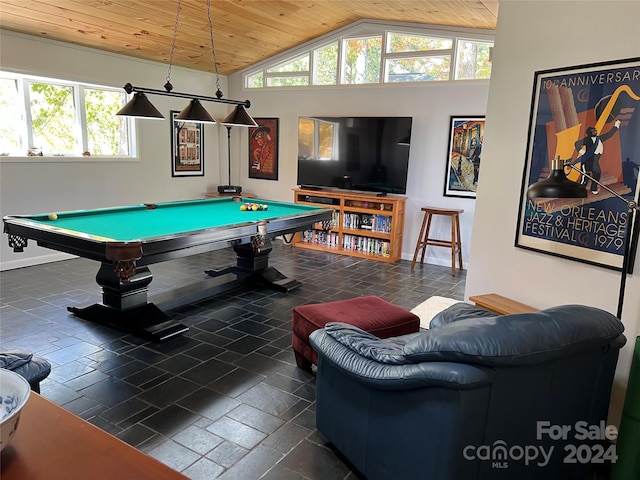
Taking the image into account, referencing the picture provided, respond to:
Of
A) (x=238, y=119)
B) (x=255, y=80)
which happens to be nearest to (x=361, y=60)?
(x=255, y=80)

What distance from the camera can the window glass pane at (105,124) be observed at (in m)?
6.06

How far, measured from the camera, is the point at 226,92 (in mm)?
7852

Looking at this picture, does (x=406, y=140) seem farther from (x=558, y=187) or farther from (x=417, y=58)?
(x=558, y=187)

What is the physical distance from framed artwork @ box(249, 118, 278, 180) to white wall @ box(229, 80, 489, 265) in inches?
11.0

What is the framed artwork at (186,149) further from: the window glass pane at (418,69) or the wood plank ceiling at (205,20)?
the window glass pane at (418,69)

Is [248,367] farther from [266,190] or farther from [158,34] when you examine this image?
[266,190]

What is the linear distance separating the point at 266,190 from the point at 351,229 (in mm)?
1867

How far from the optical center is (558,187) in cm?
199

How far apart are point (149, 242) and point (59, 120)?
12.2ft

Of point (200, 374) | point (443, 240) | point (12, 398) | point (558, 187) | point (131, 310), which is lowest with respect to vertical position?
point (200, 374)

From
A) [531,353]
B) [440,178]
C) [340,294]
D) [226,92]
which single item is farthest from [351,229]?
[531,353]

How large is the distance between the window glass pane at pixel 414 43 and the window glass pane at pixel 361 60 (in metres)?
0.18

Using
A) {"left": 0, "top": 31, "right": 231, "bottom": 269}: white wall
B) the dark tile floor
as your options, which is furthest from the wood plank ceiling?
the dark tile floor

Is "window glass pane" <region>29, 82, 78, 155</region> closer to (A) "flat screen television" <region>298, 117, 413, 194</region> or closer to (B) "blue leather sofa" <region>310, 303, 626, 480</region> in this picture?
(A) "flat screen television" <region>298, 117, 413, 194</region>
